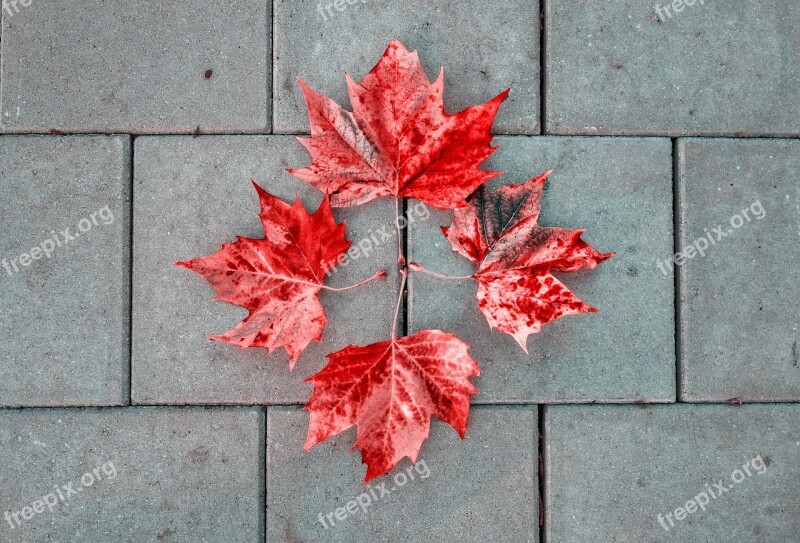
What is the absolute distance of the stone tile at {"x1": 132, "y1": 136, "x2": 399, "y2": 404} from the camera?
2.00 m

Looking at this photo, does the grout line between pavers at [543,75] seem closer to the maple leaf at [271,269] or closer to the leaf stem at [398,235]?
the leaf stem at [398,235]

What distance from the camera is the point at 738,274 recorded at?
79.9 inches

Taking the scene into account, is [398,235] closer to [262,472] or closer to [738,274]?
[262,472]

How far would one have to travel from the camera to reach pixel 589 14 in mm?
2029

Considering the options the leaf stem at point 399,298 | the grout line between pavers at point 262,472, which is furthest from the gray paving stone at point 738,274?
the grout line between pavers at point 262,472

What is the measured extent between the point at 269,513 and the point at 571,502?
40.9 inches

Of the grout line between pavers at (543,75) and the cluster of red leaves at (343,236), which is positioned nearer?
the cluster of red leaves at (343,236)

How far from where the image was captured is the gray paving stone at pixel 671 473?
2.01 m

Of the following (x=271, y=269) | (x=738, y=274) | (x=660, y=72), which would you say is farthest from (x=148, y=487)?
(x=660, y=72)

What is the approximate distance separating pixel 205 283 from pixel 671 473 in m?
1.73

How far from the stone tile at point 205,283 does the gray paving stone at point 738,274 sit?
1.05 meters

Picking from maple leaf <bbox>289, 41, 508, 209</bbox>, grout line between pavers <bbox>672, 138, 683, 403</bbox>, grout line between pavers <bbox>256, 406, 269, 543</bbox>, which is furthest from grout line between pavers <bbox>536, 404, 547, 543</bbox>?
grout line between pavers <bbox>256, 406, 269, 543</bbox>

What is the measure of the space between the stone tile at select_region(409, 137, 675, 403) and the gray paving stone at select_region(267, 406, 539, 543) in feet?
0.65

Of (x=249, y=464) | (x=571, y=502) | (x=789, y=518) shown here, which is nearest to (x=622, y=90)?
(x=571, y=502)
